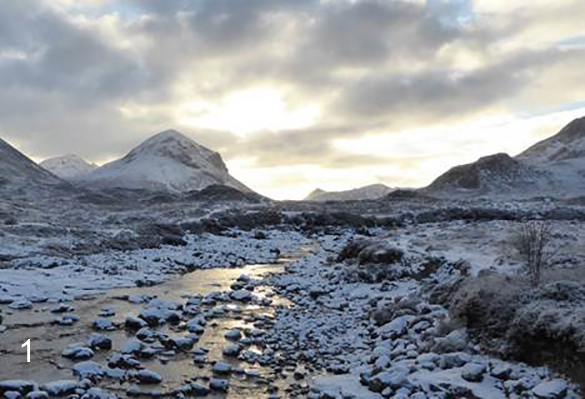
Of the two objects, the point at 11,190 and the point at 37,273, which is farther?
the point at 11,190

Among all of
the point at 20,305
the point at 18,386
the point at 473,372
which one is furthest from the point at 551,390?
the point at 20,305

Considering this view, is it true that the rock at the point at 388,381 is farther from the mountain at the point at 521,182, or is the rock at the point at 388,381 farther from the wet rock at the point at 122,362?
the mountain at the point at 521,182

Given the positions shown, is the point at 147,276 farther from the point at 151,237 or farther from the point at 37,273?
the point at 151,237

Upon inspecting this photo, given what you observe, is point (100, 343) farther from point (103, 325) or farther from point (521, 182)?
point (521, 182)

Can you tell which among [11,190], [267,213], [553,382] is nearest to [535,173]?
[267,213]

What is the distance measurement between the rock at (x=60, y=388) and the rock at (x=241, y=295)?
40.0ft

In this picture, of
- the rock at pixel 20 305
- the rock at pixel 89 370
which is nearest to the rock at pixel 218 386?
the rock at pixel 89 370

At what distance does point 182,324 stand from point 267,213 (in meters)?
54.6

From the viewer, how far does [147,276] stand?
30641mm

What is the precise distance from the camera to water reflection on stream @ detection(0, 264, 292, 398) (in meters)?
14.2

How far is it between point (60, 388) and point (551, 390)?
1019 cm

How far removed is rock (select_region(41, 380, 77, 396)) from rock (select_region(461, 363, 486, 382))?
8.53 metres

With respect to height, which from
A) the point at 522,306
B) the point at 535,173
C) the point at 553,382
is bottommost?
the point at 553,382

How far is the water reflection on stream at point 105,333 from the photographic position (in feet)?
46.6
